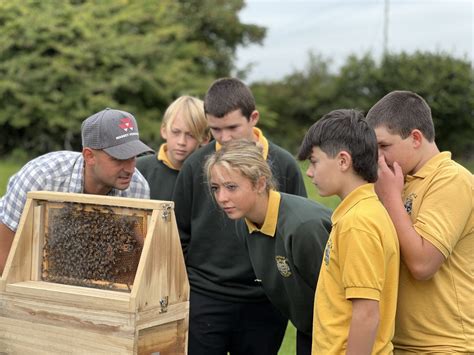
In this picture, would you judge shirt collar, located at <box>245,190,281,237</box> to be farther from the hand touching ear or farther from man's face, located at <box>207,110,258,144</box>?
man's face, located at <box>207,110,258,144</box>

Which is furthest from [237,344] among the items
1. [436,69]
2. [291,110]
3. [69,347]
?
[291,110]

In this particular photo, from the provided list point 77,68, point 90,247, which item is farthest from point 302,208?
point 77,68

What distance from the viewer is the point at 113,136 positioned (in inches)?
183

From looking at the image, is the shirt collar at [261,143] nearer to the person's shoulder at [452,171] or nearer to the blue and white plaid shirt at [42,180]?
the blue and white plaid shirt at [42,180]

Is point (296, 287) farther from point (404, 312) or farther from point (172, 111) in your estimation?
point (172, 111)

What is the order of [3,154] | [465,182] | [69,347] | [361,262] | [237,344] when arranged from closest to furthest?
1. [361,262]
2. [465,182]
3. [69,347]
4. [237,344]
5. [3,154]

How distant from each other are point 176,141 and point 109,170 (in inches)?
57.9

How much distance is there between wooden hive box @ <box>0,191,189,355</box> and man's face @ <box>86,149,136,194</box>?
0.40 m

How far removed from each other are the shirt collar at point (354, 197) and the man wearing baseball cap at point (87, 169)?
1431 millimetres

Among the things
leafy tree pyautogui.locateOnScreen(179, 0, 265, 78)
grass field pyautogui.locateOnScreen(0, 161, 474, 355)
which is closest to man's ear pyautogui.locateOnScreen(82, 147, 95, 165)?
grass field pyautogui.locateOnScreen(0, 161, 474, 355)

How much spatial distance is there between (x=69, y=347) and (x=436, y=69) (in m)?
26.9

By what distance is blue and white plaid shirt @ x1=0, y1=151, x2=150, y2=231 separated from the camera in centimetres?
462

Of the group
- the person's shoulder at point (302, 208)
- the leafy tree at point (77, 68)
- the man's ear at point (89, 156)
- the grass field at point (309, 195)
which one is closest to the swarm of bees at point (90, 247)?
the man's ear at point (89, 156)

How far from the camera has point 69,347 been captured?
409 cm
